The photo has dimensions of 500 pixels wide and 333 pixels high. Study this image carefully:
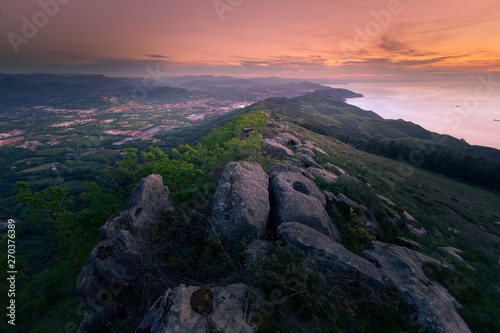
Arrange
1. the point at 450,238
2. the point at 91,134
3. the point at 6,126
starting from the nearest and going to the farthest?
the point at 450,238 → the point at 91,134 → the point at 6,126

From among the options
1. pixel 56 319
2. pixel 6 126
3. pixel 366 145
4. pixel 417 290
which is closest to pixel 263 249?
pixel 417 290

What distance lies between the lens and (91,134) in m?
173

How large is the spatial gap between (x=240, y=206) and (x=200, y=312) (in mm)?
3807

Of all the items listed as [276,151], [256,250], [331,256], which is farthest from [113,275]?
[276,151]

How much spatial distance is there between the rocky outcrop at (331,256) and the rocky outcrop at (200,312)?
2.15 metres

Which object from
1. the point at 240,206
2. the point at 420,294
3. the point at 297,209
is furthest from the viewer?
the point at 297,209

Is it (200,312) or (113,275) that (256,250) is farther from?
(113,275)

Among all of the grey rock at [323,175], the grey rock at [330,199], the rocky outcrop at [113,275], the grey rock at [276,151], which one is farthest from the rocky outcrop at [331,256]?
the grey rock at [276,151]

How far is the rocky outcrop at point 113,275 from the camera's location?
21.2ft

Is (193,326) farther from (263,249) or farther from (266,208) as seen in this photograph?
(266,208)

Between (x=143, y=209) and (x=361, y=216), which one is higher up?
(x=361, y=216)

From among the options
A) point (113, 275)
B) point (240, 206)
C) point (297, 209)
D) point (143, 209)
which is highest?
point (297, 209)

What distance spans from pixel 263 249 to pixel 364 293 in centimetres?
313

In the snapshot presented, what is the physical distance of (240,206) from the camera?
771 cm
